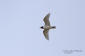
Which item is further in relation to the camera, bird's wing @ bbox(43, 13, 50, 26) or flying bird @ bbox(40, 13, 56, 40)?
flying bird @ bbox(40, 13, 56, 40)

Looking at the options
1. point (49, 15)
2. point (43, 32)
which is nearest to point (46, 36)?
point (43, 32)

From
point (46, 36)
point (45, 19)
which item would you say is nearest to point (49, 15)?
point (45, 19)

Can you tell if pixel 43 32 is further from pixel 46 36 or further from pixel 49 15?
pixel 49 15

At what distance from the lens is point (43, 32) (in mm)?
19281

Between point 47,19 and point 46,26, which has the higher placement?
point 47,19

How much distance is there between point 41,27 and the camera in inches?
744

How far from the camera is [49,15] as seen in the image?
1805 centimetres

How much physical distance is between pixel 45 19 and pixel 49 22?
31 cm

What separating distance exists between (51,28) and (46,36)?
0.95 meters

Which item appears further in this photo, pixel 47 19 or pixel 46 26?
pixel 46 26

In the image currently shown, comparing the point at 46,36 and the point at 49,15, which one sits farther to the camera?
the point at 46,36

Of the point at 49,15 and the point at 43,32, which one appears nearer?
the point at 49,15

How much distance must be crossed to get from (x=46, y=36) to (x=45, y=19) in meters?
1.36

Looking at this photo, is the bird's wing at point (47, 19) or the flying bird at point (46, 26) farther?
the flying bird at point (46, 26)
